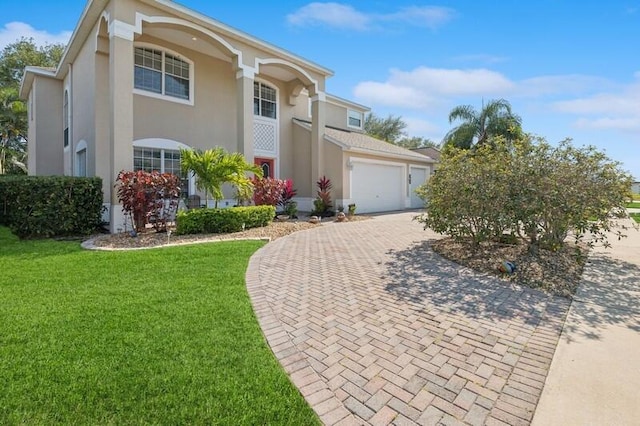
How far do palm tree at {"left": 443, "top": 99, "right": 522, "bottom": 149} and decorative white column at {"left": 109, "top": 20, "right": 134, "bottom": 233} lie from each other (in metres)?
20.1

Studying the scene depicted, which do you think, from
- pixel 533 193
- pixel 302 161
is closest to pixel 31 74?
pixel 302 161

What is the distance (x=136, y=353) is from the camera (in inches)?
117

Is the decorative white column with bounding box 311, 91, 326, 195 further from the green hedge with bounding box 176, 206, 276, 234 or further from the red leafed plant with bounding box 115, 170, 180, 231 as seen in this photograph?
the red leafed plant with bounding box 115, 170, 180, 231

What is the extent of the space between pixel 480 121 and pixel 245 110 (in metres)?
18.9

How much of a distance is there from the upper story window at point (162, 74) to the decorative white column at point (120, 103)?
246 cm

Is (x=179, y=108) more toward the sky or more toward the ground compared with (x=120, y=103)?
more toward the sky

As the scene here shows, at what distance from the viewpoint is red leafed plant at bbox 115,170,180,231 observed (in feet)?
28.7

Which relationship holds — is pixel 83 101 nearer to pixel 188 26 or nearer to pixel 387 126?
pixel 188 26

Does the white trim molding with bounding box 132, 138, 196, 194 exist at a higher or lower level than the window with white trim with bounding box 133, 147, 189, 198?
higher

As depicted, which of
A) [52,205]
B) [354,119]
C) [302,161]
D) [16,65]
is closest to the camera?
[52,205]

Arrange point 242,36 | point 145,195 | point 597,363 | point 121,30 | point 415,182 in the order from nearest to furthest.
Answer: point 597,363 < point 145,195 < point 121,30 < point 242,36 < point 415,182

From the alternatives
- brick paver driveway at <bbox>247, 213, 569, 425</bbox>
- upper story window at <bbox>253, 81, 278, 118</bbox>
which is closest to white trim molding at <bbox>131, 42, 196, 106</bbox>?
upper story window at <bbox>253, 81, 278, 118</bbox>

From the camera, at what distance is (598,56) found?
9453 millimetres

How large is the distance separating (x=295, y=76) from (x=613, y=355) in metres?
15.8
